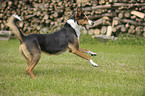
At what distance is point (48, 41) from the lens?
3525 mm

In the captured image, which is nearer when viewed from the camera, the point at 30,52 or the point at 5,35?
the point at 30,52

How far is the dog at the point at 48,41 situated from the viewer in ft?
10.8

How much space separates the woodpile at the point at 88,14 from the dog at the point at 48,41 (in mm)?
3969

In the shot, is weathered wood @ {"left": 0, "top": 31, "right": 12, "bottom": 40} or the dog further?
weathered wood @ {"left": 0, "top": 31, "right": 12, "bottom": 40}

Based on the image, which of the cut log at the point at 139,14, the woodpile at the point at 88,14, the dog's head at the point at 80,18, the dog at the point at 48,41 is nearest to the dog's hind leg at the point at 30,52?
the dog at the point at 48,41

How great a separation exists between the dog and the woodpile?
13.0 feet

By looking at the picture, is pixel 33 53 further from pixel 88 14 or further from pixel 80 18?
pixel 88 14

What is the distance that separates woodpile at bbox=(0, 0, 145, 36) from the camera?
746cm

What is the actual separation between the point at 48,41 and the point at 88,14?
5222mm

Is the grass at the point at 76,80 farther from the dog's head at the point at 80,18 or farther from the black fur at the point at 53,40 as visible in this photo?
the dog's head at the point at 80,18

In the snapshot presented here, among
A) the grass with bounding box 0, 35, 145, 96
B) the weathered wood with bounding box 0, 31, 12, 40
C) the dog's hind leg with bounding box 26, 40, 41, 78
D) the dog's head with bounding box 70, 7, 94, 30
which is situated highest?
the dog's head with bounding box 70, 7, 94, 30

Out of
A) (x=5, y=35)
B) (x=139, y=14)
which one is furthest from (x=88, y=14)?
(x=5, y=35)

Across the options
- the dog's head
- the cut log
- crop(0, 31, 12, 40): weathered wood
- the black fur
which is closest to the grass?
the black fur

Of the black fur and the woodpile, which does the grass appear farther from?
the woodpile
